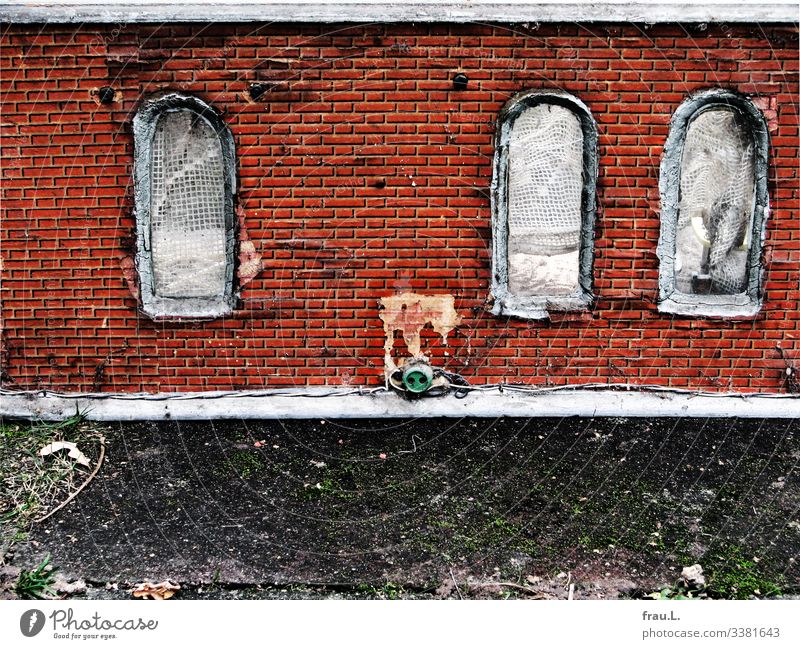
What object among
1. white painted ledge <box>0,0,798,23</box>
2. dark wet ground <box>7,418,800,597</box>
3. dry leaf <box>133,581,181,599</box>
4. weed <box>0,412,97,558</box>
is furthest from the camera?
white painted ledge <box>0,0,798,23</box>

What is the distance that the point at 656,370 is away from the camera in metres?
5.68

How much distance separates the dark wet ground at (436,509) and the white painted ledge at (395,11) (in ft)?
10.0

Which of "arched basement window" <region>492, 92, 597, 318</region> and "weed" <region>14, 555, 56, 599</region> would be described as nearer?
"weed" <region>14, 555, 56, 599</region>

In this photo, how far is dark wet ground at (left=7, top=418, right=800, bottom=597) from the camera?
393 centimetres

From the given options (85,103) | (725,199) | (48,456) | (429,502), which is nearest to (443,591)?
(429,502)

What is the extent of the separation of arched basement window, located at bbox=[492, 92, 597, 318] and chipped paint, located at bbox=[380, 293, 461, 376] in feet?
1.27

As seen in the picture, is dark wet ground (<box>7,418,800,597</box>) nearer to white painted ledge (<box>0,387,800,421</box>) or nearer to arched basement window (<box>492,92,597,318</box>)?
white painted ledge (<box>0,387,800,421</box>)

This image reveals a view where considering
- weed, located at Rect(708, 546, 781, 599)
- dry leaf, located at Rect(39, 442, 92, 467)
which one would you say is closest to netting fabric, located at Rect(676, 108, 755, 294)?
weed, located at Rect(708, 546, 781, 599)

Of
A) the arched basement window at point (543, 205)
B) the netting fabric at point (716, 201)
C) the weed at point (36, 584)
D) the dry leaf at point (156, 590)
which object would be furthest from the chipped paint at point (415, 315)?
the weed at point (36, 584)

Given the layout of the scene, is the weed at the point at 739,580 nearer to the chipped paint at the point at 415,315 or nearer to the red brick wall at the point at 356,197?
the red brick wall at the point at 356,197

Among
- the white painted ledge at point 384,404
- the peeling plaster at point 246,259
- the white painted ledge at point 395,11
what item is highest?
the white painted ledge at point 395,11

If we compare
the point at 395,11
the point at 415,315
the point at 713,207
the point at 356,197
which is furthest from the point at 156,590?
the point at 713,207

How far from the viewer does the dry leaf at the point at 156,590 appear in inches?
148

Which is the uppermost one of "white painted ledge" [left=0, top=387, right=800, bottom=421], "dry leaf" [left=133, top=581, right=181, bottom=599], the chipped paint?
the chipped paint
